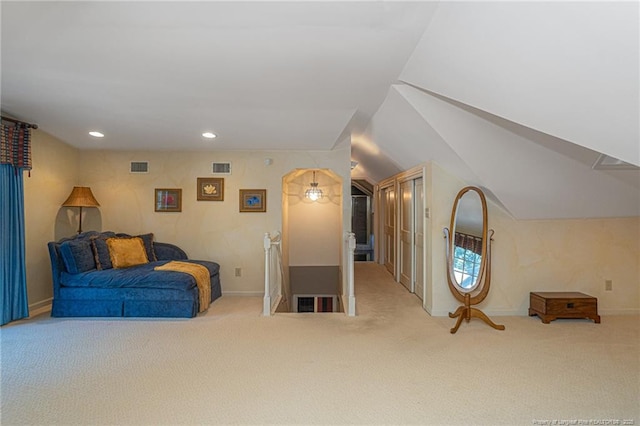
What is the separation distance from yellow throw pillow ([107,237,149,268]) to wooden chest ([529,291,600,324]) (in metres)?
5.16

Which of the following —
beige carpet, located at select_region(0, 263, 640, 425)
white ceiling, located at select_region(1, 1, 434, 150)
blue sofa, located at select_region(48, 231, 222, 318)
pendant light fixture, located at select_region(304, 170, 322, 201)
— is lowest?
beige carpet, located at select_region(0, 263, 640, 425)

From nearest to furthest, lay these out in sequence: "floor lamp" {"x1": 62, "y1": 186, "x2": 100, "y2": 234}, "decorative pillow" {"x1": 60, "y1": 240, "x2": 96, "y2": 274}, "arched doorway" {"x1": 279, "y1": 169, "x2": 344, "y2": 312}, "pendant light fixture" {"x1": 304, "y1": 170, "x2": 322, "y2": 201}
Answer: "decorative pillow" {"x1": 60, "y1": 240, "x2": 96, "y2": 274} < "floor lamp" {"x1": 62, "y1": 186, "x2": 100, "y2": 234} < "pendant light fixture" {"x1": 304, "y1": 170, "x2": 322, "y2": 201} < "arched doorway" {"x1": 279, "y1": 169, "x2": 344, "y2": 312}

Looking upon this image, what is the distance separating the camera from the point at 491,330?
11.5ft

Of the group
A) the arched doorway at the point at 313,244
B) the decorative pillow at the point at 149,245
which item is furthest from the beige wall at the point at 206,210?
the arched doorway at the point at 313,244

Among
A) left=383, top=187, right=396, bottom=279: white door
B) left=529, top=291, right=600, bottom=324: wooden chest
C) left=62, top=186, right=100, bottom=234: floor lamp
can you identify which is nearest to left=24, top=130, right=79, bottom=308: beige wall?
left=62, top=186, right=100, bottom=234: floor lamp

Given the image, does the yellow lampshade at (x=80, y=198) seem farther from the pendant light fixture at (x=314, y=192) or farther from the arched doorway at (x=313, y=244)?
the pendant light fixture at (x=314, y=192)

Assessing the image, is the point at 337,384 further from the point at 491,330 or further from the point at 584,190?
the point at 584,190

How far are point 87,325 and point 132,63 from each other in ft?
9.68

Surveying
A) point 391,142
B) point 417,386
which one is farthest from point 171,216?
point 417,386

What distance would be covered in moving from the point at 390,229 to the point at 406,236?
4.34 feet

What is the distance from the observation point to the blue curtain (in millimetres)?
3555

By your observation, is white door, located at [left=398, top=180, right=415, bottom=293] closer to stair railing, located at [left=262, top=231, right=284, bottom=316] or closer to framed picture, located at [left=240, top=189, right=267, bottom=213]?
stair railing, located at [left=262, top=231, right=284, bottom=316]

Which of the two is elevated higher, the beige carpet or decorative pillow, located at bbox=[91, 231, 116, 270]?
decorative pillow, located at bbox=[91, 231, 116, 270]

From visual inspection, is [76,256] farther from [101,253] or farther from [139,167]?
[139,167]
